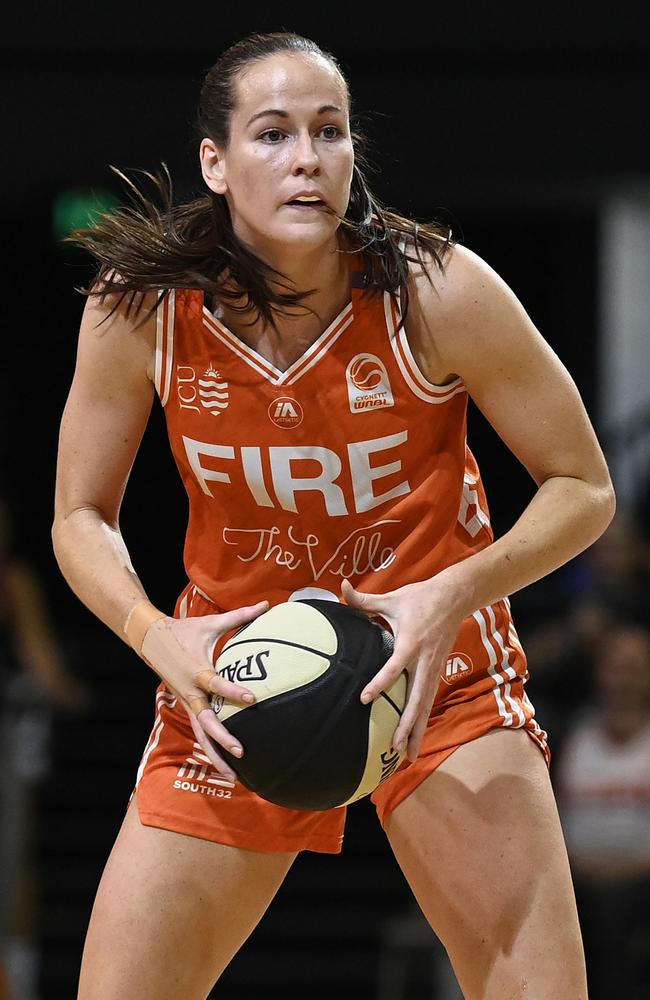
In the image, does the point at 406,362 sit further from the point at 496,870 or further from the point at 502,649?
the point at 496,870

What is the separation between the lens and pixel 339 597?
10.2ft

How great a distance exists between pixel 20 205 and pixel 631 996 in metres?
8.04

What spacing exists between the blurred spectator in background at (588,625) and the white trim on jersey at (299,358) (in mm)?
4383

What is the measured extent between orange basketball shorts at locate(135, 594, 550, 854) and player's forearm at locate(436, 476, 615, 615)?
0.21 m

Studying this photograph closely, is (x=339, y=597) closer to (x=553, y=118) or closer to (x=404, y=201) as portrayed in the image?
(x=553, y=118)

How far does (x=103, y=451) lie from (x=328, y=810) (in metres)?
0.84

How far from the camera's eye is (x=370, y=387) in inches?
119

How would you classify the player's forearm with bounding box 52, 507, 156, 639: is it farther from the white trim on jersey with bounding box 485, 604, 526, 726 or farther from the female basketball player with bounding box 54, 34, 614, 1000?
the white trim on jersey with bounding box 485, 604, 526, 726

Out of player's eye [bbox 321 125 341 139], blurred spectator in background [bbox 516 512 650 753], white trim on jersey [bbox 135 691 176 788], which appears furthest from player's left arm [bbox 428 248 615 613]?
blurred spectator in background [bbox 516 512 650 753]

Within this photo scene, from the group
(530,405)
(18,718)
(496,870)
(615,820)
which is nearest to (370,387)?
(530,405)

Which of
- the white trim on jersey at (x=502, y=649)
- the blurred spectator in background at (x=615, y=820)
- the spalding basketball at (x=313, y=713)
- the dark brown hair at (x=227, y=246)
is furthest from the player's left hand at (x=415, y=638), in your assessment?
the blurred spectator in background at (x=615, y=820)

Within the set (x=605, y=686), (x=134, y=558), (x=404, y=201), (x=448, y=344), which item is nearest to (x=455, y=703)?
(x=448, y=344)

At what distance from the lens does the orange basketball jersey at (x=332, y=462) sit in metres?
3.02

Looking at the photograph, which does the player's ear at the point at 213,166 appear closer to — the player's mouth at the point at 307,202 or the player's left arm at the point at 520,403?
the player's mouth at the point at 307,202
